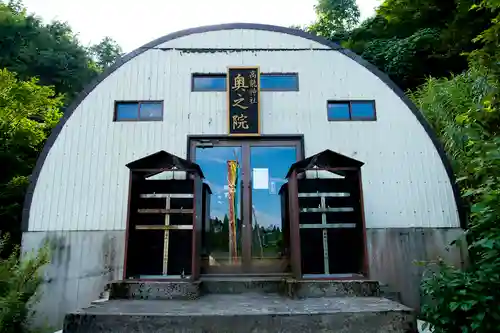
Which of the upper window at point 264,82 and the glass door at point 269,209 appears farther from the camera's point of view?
the upper window at point 264,82

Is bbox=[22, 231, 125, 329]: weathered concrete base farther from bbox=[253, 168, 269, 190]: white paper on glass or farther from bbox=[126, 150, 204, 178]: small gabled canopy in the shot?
bbox=[253, 168, 269, 190]: white paper on glass

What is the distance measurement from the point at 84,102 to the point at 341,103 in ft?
14.9

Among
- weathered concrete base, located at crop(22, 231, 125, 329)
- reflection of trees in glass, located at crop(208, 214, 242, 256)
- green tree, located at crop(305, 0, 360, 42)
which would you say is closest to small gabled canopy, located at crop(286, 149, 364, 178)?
reflection of trees in glass, located at crop(208, 214, 242, 256)

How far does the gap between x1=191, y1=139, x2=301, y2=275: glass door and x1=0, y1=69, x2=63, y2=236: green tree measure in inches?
162

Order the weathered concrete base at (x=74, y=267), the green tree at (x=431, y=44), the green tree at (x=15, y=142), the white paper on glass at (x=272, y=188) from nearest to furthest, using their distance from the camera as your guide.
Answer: the weathered concrete base at (x=74, y=267) → the white paper on glass at (x=272, y=188) → the green tree at (x=15, y=142) → the green tree at (x=431, y=44)

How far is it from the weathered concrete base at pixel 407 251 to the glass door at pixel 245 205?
1450mm

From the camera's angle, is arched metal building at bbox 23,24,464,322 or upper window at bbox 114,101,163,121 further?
upper window at bbox 114,101,163,121

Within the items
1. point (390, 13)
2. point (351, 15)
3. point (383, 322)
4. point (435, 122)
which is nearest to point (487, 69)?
point (435, 122)

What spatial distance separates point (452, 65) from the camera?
1224cm

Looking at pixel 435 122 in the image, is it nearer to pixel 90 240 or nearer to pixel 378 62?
pixel 378 62

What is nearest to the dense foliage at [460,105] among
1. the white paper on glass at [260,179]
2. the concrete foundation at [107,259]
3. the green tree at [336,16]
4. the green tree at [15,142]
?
the concrete foundation at [107,259]

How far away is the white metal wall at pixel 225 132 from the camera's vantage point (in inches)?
235

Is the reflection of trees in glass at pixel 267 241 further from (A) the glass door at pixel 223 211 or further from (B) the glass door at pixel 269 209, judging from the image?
(A) the glass door at pixel 223 211

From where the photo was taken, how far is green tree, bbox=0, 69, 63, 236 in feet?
24.4
